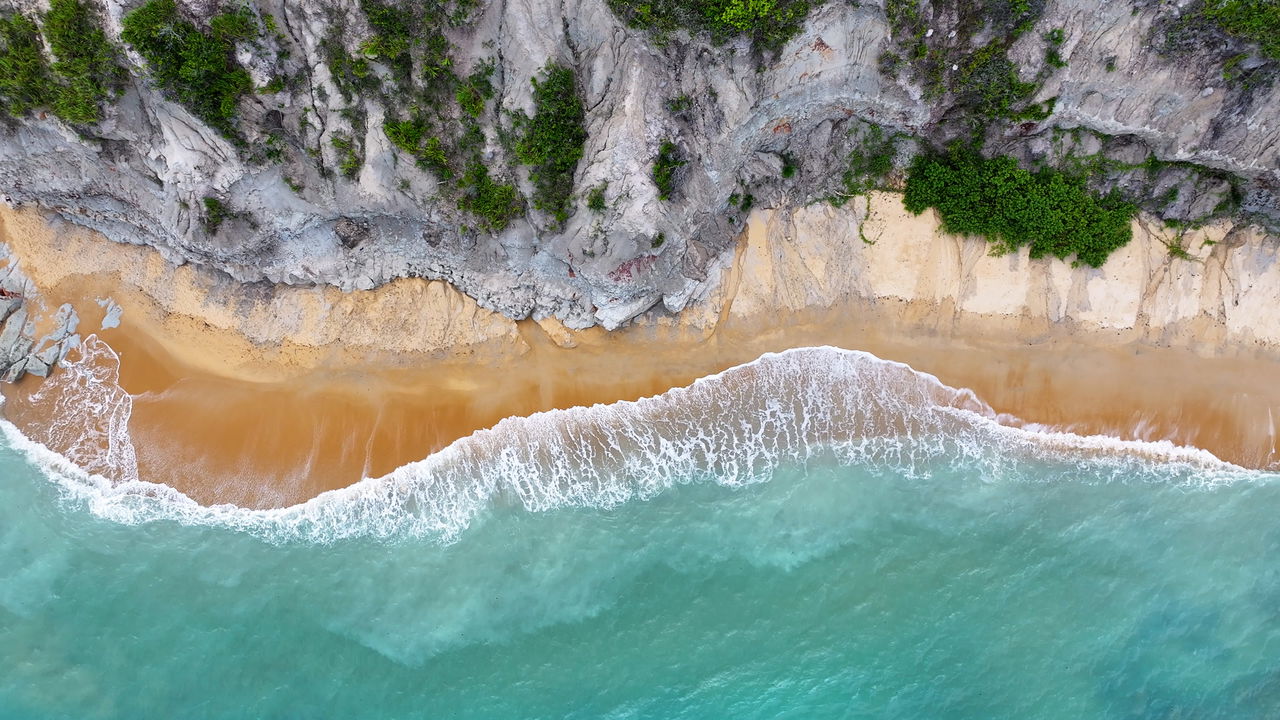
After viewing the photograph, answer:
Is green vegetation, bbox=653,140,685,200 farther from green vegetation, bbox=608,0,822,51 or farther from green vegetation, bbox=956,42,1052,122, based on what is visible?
green vegetation, bbox=956,42,1052,122

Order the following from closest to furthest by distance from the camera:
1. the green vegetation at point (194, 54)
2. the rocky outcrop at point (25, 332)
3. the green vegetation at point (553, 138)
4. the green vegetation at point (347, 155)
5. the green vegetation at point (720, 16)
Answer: the green vegetation at point (194, 54), the green vegetation at point (720, 16), the green vegetation at point (553, 138), the green vegetation at point (347, 155), the rocky outcrop at point (25, 332)

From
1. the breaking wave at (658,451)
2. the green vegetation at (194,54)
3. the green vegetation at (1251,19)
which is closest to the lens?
the green vegetation at (1251,19)

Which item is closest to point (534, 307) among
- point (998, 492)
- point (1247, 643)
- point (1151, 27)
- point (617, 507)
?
point (617, 507)

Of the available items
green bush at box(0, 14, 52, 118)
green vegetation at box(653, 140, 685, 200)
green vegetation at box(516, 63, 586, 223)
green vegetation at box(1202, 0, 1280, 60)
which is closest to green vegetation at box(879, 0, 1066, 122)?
green vegetation at box(1202, 0, 1280, 60)

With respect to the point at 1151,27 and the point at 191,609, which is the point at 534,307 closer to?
the point at 191,609

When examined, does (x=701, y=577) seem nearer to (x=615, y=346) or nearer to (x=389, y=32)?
(x=615, y=346)

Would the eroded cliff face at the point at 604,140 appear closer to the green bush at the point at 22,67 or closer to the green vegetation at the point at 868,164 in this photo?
the green vegetation at the point at 868,164

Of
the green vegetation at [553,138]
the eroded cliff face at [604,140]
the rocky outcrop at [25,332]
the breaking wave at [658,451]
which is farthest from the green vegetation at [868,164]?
the rocky outcrop at [25,332]
